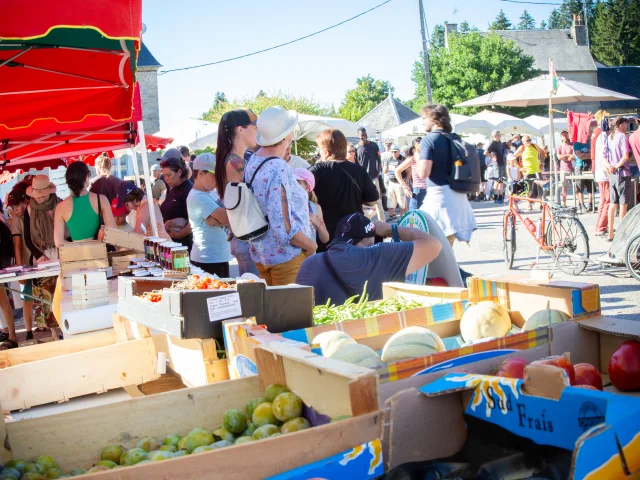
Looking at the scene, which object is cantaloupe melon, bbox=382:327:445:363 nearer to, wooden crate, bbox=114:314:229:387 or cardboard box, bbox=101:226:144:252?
wooden crate, bbox=114:314:229:387

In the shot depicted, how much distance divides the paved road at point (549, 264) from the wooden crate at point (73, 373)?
8.69 feet

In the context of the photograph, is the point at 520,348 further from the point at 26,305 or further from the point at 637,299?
the point at 26,305

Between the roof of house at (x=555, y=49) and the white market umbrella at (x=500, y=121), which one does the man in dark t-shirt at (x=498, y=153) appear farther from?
the roof of house at (x=555, y=49)

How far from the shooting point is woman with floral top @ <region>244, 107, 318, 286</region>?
4.57m

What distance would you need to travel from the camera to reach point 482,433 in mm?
1844

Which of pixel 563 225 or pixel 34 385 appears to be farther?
pixel 563 225

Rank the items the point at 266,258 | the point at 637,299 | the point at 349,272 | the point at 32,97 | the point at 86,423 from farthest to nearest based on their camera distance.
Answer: the point at 637,299 < the point at 32,97 < the point at 266,258 < the point at 349,272 < the point at 86,423

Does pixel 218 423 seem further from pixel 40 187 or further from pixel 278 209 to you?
pixel 40 187

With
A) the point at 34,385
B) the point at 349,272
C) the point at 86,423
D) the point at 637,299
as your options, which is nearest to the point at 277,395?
the point at 86,423

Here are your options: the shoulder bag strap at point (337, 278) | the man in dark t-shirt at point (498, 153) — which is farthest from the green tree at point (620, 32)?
the shoulder bag strap at point (337, 278)

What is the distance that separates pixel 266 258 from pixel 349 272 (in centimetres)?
72

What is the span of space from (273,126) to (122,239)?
241 centimetres

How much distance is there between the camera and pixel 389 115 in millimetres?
47188

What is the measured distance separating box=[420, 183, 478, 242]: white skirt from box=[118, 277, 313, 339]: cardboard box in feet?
13.2
